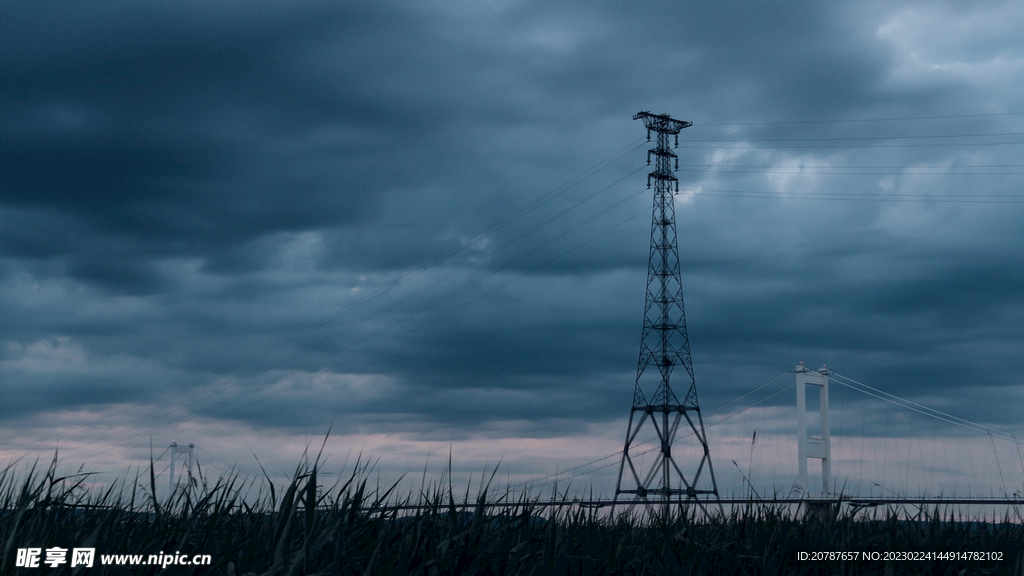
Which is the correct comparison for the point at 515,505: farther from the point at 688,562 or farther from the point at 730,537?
the point at 730,537

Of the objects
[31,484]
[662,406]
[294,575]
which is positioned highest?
[662,406]

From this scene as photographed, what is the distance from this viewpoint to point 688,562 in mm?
9383

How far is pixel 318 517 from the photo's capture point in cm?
793

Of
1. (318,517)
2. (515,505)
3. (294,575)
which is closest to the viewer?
(294,575)

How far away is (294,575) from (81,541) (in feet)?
6.08

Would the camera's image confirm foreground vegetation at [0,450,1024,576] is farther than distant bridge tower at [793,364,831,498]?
No

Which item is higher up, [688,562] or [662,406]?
[662,406]

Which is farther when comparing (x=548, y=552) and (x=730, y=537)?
(x=730, y=537)

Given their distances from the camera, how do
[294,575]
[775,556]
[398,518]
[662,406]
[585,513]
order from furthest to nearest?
[662,406] < [585,513] < [775,556] < [398,518] < [294,575]

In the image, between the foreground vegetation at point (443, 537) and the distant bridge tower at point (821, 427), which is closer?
the foreground vegetation at point (443, 537)

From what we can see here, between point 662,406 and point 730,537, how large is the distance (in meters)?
44.3

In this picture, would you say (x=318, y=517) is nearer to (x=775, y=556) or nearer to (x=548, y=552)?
(x=548, y=552)

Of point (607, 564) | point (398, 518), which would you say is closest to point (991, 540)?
point (607, 564)

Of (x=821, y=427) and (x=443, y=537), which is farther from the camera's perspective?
(x=821, y=427)
